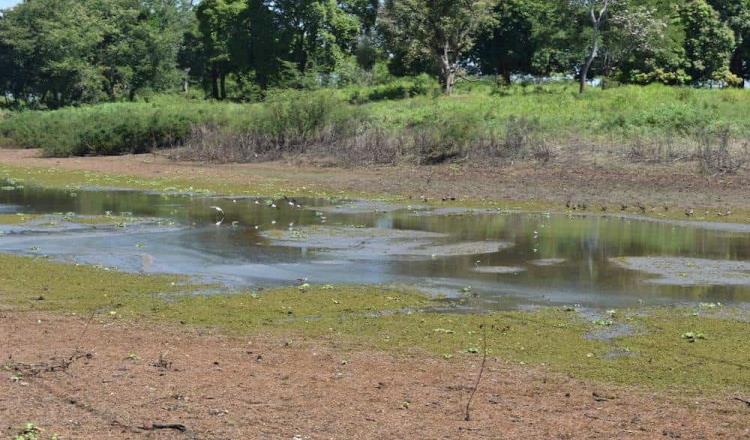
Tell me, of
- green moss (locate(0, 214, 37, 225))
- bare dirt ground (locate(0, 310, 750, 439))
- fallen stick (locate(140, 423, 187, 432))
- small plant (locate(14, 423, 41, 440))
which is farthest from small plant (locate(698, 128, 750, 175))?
small plant (locate(14, 423, 41, 440))

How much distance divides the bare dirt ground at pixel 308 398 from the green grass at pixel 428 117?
24161mm

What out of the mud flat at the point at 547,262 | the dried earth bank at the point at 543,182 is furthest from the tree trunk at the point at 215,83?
the mud flat at the point at 547,262

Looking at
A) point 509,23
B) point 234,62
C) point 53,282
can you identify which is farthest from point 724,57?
point 53,282

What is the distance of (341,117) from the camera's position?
39.4 meters

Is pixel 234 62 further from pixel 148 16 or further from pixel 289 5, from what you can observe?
pixel 148 16

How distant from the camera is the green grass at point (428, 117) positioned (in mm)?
33719

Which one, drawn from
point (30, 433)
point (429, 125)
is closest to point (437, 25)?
point (429, 125)

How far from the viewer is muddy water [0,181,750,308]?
13945mm

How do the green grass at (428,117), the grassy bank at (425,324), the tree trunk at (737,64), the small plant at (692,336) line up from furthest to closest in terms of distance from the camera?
the tree trunk at (737,64) → the green grass at (428,117) → the small plant at (692,336) → the grassy bank at (425,324)

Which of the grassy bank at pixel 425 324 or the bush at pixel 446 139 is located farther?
the bush at pixel 446 139

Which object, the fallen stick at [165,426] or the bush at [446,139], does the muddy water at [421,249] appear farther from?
the bush at [446,139]

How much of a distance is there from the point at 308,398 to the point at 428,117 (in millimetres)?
31259

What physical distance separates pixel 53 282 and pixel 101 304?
6.40 ft

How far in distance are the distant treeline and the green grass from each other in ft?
10.8
